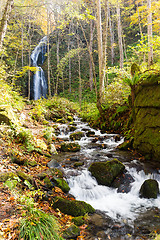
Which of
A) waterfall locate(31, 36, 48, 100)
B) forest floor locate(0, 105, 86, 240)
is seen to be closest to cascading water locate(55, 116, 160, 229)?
forest floor locate(0, 105, 86, 240)

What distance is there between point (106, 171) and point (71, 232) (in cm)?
234

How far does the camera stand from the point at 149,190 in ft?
14.5

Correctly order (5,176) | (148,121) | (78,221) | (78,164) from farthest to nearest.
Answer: (148,121) → (78,164) → (5,176) → (78,221)

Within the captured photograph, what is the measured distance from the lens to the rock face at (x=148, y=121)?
18.7ft

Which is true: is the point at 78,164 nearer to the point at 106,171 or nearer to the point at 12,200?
the point at 106,171

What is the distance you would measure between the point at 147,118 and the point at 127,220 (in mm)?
3820

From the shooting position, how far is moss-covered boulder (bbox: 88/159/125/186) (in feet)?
16.0

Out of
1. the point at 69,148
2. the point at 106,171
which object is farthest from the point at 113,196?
the point at 69,148

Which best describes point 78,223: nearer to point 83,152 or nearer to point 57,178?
point 57,178

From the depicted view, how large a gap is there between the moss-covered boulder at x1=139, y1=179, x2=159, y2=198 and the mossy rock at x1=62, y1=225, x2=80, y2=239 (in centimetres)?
234

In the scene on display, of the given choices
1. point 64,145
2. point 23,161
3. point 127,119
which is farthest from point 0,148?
point 127,119

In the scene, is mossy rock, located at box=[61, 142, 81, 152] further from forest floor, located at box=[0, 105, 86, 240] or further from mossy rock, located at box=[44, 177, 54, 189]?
mossy rock, located at box=[44, 177, 54, 189]

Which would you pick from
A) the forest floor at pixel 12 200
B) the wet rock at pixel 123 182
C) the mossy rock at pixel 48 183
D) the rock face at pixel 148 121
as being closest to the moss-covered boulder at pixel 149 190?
the wet rock at pixel 123 182

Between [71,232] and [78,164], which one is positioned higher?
[78,164]
